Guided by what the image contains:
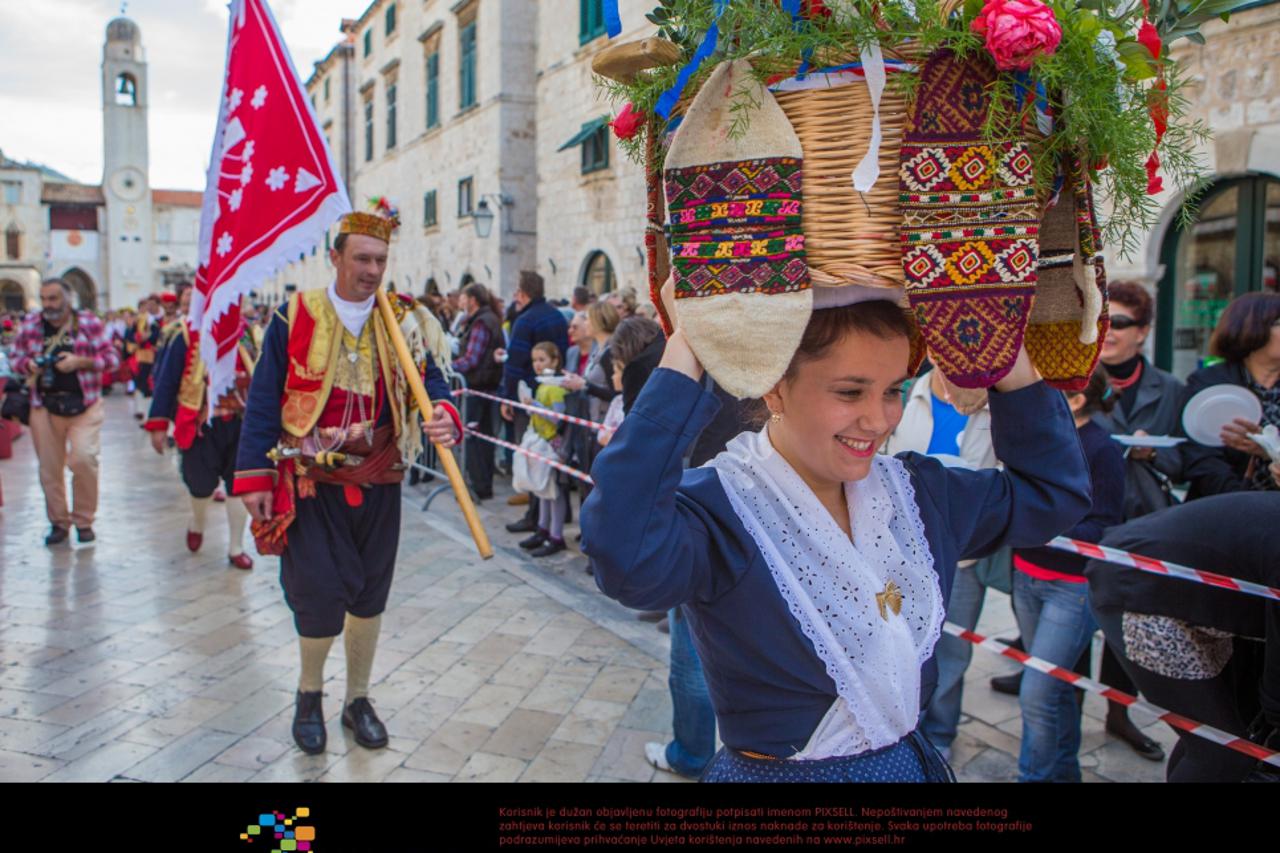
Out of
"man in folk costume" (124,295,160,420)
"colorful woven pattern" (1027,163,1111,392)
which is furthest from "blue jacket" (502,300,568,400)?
"man in folk costume" (124,295,160,420)

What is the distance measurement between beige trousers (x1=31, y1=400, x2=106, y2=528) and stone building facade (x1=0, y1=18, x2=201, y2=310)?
195ft

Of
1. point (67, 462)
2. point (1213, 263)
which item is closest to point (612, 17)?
point (67, 462)

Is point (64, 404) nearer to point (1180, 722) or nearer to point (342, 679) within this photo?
point (342, 679)

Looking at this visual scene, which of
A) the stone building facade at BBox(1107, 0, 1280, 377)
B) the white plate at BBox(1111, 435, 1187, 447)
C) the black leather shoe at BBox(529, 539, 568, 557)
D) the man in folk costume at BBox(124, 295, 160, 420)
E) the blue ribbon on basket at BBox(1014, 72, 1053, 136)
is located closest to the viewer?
the blue ribbon on basket at BBox(1014, 72, 1053, 136)

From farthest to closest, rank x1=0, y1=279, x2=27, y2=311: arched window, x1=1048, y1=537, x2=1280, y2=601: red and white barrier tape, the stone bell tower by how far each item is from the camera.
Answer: x1=0, y1=279, x2=27, y2=311: arched window
the stone bell tower
x1=1048, y1=537, x2=1280, y2=601: red and white barrier tape

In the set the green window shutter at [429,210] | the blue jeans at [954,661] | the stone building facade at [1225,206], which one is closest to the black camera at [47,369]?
the blue jeans at [954,661]

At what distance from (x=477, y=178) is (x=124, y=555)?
14468mm

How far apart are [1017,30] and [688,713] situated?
299 centimetres

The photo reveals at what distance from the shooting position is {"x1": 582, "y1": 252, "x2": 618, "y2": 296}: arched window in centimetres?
1606

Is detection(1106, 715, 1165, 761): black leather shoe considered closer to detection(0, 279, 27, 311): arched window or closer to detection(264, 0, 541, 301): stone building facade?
detection(264, 0, 541, 301): stone building facade

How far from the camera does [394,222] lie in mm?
4047

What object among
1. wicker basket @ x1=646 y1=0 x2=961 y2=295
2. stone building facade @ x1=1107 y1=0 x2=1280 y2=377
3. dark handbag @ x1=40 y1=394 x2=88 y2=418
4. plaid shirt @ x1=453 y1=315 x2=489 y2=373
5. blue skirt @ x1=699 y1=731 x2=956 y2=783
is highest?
stone building facade @ x1=1107 y1=0 x2=1280 y2=377

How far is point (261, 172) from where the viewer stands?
392cm
